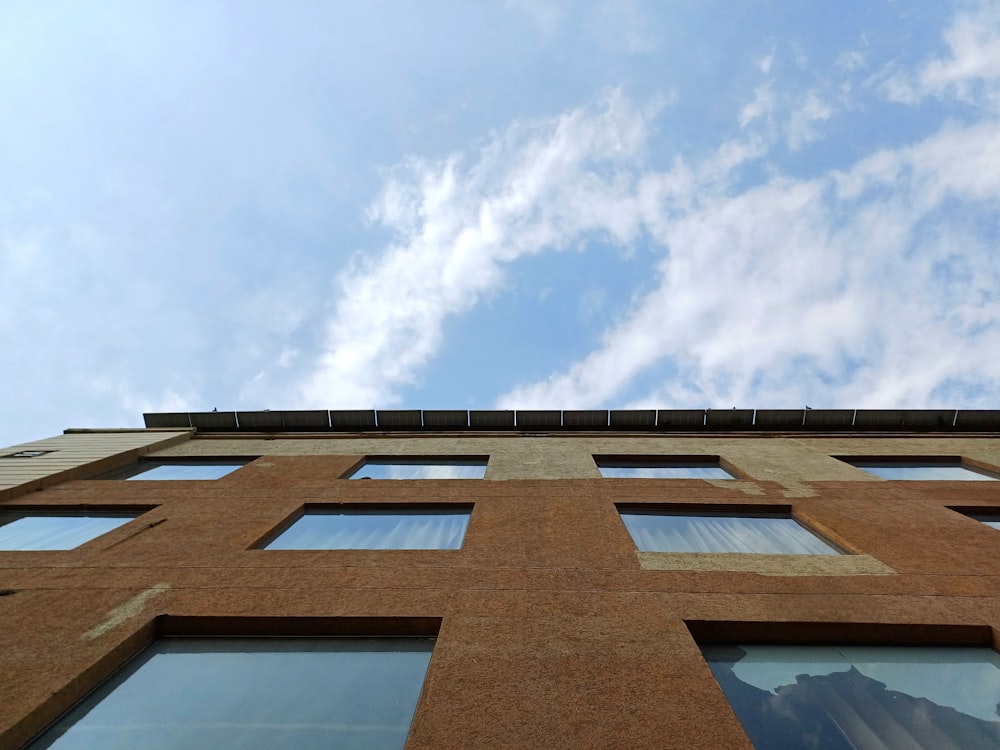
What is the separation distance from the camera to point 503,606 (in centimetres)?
633

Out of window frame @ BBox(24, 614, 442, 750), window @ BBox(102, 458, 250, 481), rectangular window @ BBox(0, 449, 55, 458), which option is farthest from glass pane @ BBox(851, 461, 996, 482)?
rectangular window @ BBox(0, 449, 55, 458)

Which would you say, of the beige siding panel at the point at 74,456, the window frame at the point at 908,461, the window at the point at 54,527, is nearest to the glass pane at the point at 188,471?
the beige siding panel at the point at 74,456

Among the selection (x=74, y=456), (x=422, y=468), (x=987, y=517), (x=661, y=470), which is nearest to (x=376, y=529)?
(x=422, y=468)

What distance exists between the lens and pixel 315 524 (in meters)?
9.62

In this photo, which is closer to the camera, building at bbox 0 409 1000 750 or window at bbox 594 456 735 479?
building at bbox 0 409 1000 750

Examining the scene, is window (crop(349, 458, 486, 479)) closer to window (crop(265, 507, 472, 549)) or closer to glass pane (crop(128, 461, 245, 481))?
window (crop(265, 507, 472, 549))

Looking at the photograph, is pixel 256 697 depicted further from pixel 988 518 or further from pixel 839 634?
pixel 988 518

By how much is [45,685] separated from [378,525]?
16.4 feet

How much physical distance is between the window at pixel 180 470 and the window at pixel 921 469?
54.3ft

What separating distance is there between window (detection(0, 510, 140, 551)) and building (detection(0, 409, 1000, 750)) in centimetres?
6

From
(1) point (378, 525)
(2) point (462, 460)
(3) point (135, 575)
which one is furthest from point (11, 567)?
(2) point (462, 460)

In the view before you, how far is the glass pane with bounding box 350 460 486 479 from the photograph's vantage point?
12227mm

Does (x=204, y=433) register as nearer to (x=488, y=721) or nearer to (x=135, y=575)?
(x=135, y=575)

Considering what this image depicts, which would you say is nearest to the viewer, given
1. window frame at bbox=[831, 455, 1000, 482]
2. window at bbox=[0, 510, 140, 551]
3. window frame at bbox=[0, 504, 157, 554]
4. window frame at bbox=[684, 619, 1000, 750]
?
window frame at bbox=[684, 619, 1000, 750]
